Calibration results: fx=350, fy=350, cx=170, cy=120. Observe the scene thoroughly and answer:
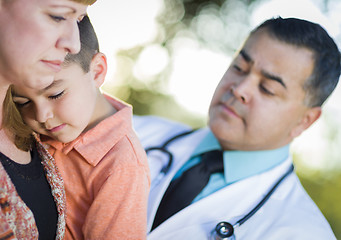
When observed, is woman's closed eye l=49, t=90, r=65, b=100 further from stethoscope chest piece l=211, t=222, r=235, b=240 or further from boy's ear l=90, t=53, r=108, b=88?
stethoscope chest piece l=211, t=222, r=235, b=240

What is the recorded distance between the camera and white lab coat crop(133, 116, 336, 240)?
159 cm

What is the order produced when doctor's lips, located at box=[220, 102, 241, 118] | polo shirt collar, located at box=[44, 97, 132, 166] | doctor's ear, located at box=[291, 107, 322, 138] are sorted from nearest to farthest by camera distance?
1. polo shirt collar, located at box=[44, 97, 132, 166]
2. doctor's lips, located at box=[220, 102, 241, 118]
3. doctor's ear, located at box=[291, 107, 322, 138]

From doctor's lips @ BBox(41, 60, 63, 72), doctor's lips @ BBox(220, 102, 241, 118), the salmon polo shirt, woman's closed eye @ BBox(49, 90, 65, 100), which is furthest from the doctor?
doctor's lips @ BBox(41, 60, 63, 72)

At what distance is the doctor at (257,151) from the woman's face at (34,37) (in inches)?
38.4

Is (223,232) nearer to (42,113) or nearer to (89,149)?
(89,149)

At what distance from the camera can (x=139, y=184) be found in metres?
1.13

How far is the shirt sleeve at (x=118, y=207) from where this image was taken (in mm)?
1086

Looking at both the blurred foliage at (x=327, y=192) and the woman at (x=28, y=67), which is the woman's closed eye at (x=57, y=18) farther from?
the blurred foliage at (x=327, y=192)

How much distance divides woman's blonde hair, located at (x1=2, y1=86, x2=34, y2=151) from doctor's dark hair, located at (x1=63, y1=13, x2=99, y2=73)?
22 centimetres

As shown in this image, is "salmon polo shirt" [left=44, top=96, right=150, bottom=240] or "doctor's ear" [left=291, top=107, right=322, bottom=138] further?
"doctor's ear" [left=291, top=107, right=322, bottom=138]

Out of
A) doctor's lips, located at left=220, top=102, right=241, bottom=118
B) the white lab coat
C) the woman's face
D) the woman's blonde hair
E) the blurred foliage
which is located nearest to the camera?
the woman's face

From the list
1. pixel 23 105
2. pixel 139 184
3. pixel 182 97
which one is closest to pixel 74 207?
pixel 139 184

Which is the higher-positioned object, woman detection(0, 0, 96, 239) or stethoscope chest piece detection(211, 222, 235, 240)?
woman detection(0, 0, 96, 239)

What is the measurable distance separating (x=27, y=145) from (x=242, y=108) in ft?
3.82
